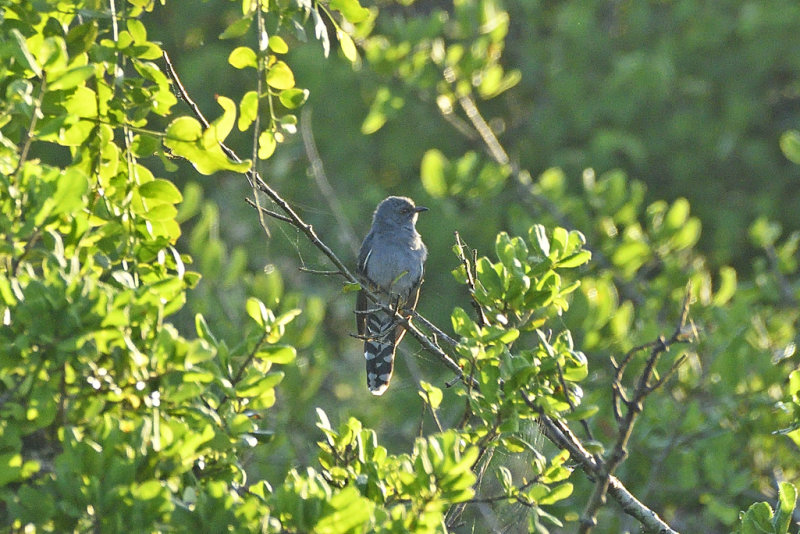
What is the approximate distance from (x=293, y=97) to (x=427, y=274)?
6300 millimetres

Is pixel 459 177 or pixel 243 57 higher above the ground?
pixel 243 57

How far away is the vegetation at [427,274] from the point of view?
2.54 metres

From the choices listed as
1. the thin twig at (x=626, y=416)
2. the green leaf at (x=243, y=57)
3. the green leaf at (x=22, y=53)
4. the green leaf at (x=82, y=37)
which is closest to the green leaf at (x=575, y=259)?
the thin twig at (x=626, y=416)

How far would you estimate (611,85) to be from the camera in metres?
10.0

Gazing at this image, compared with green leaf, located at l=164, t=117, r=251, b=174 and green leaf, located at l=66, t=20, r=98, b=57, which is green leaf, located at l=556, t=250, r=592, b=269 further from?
green leaf, located at l=66, t=20, r=98, b=57

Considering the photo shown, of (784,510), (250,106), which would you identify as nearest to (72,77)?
(250,106)

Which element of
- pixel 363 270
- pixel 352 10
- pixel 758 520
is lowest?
pixel 363 270

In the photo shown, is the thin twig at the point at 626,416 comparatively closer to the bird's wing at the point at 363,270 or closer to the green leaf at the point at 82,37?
the green leaf at the point at 82,37

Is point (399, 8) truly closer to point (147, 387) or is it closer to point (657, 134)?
point (657, 134)

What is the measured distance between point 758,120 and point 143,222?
8808 mm

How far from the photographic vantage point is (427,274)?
951 cm

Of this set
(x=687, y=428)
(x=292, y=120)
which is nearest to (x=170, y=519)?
(x=292, y=120)

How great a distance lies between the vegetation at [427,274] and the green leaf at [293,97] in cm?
1

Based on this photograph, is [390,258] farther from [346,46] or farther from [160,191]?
[160,191]
